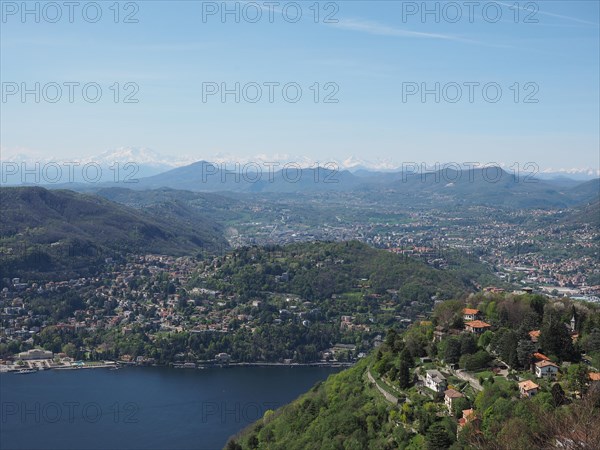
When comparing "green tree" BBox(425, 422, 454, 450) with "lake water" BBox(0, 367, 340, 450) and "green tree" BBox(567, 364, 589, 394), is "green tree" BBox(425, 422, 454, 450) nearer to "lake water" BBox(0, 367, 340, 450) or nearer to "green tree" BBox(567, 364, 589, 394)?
"green tree" BBox(567, 364, 589, 394)

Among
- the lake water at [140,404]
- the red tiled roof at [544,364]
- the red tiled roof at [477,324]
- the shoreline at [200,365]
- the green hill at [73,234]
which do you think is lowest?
the shoreline at [200,365]

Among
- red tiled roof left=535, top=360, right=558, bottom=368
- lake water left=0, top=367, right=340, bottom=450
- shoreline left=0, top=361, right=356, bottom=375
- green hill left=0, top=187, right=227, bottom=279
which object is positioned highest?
red tiled roof left=535, top=360, right=558, bottom=368

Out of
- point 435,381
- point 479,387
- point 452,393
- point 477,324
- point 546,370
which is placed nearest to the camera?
point 452,393

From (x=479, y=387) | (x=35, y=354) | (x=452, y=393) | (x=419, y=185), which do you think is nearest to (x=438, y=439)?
(x=452, y=393)

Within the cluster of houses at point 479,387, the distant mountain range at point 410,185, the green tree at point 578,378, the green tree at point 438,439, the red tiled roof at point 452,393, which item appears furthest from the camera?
the distant mountain range at point 410,185

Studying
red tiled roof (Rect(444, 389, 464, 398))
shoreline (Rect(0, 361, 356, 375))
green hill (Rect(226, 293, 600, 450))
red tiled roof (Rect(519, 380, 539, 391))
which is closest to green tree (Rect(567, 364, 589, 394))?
green hill (Rect(226, 293, 600, 450))

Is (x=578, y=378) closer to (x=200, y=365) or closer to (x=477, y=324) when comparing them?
(x=477, y=324)

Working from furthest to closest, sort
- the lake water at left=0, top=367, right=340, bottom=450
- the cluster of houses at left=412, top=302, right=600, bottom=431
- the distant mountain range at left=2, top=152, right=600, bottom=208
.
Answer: the distant mountain range at left=2, top=152, right=600, bottom=208
the lake water at left=0, top=367, right=340, bottom=450
the cluster of houses at left=412, top=302, right=600, bottom=431

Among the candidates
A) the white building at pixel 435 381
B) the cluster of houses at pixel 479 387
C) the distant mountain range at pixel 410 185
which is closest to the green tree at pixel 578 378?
the cluster of houses at pixel 479 387

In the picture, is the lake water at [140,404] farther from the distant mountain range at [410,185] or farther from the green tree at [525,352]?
the distant mountain range at [410,185]

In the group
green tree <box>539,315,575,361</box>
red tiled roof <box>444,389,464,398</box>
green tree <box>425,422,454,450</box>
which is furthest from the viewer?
green tree <box>539,315,575,361</box>
